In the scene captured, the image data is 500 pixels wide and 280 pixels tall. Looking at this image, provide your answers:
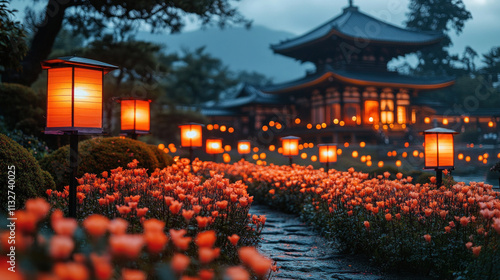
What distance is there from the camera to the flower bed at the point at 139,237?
143 centimetres

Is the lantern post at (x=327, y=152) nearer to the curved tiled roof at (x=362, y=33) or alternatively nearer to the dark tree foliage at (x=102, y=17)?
the dark tree foliage at (x=102, y=17)

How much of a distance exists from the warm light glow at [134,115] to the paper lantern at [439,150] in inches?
228

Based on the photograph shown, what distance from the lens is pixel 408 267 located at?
4723mm

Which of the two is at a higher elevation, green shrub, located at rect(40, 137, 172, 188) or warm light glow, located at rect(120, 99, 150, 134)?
warm light glow, located at rect(120, 99, 150, 134)

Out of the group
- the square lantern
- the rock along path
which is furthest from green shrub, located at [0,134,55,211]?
the square lantern

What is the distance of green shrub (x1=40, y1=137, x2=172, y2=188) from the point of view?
684 centimetres

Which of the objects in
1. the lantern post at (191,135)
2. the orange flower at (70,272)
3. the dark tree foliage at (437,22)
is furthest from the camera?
the dark tree foliage at (437,22)

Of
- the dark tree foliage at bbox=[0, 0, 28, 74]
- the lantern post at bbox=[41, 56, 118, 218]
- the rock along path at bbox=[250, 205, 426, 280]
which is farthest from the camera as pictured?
the dark tree foliage at bbox=[0, 0, 28, 74]

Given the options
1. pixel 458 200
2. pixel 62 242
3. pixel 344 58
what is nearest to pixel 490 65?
pixel 344 58

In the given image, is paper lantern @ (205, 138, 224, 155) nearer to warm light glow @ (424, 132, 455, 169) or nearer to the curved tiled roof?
warm light glow @ (424, 132, 455, 169)

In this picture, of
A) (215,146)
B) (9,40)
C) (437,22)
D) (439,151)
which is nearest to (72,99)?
(9,40)

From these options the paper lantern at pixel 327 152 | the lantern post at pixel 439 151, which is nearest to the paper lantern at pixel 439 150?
the lantern post at pixel 439 151

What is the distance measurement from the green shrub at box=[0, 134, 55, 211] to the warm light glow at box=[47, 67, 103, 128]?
0.68 meters

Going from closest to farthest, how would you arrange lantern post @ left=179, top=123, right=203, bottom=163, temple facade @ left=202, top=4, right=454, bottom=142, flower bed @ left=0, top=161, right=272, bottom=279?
flower bed @ left=0, top=161, right=272, bottom=279
lantern post @ left=179, top=123, right=203, bottom=163
temple facade @ left=202, top=4, right=454, bottom=142
